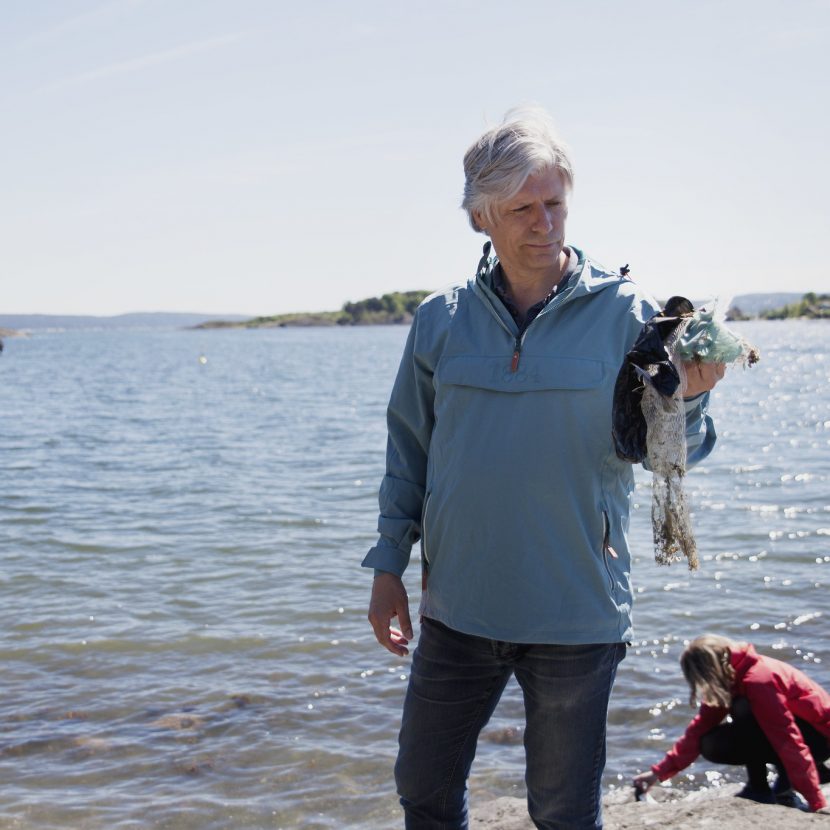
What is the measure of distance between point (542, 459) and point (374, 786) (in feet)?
11.5

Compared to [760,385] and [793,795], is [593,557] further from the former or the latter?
[760,385]

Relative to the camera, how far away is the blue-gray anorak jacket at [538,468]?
2615mm

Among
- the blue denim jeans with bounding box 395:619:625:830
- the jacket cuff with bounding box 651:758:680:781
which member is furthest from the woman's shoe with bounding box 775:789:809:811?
the blue denim jeans with bounding box 395:619:625:830

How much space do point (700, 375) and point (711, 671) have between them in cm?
279

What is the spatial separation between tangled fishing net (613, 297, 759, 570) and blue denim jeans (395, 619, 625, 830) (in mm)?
368

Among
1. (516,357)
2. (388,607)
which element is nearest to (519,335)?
(516,357)

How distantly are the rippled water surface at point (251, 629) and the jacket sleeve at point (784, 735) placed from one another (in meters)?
0.87

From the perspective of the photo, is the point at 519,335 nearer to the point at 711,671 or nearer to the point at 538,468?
the point at 538,468

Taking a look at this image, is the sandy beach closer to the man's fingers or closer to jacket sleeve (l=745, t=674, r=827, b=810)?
jacket sleeve (l=745, t=674, r=827, b=810)

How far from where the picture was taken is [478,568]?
272 centimetres

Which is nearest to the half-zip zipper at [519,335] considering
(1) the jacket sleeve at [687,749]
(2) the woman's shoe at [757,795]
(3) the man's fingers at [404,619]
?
(3) the man's fingers at [404,619]

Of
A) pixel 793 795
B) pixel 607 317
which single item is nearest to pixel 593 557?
pixel 607 317

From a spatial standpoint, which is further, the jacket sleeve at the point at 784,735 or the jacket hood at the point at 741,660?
the jacket hood at the point at 741,660

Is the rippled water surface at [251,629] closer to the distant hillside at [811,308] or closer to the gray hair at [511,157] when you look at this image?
the gray hair at [511,157]
